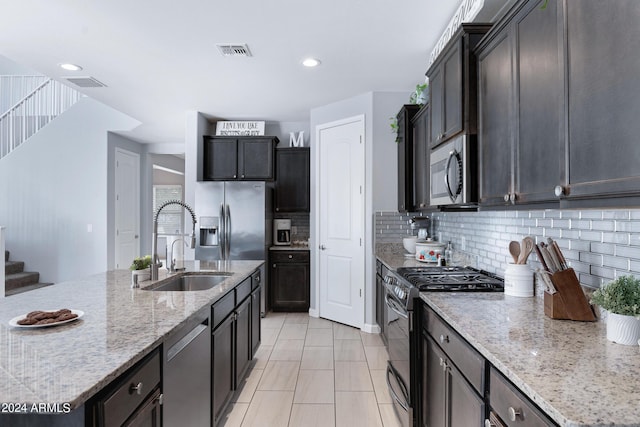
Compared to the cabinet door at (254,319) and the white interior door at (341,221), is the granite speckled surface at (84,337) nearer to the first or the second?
the cabinet door at (254,319)

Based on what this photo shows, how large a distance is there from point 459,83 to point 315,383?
241 cm

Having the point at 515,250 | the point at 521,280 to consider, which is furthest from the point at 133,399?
the point at 515,250

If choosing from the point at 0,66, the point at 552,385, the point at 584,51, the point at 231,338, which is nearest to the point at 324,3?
the point at 584,51

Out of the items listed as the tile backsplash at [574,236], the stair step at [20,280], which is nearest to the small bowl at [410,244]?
the tile backsplash at [574,236]

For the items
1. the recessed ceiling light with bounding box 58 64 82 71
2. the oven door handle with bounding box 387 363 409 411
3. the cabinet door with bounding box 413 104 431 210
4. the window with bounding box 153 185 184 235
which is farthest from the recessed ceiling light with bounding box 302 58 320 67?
the window with bounding box 153 185 184 235

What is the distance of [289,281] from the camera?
5.25m

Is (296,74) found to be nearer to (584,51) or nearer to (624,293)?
(584,51)

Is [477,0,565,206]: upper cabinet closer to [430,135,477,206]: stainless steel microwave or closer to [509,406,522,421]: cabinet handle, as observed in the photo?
[430,135,477,206]: stainless steel microwave

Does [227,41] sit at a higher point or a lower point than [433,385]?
higher

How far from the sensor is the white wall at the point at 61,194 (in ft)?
20.0

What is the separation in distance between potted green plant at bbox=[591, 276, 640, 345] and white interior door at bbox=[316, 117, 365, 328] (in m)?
3.28

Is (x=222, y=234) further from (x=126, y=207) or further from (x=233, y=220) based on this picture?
(x=126, y=207)

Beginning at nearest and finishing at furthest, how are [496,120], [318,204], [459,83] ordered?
[496,120] → [459,83] → [318,204]

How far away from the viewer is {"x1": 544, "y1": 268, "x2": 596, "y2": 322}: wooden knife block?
1484 millimetres
